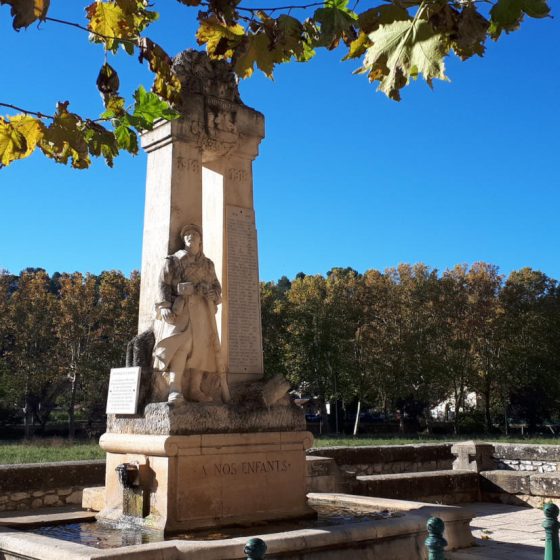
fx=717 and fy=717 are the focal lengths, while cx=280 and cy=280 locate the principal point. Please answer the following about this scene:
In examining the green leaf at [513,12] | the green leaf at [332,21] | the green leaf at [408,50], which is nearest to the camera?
the green leaf at [513,12]

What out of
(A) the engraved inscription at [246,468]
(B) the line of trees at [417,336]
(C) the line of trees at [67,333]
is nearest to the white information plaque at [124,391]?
(A) the engraved inscription at [246,468]

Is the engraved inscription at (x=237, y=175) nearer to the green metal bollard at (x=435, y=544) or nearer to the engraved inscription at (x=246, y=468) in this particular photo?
the engraved inscription at (x=246, y=468)

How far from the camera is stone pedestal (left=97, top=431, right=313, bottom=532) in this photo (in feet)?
24.1

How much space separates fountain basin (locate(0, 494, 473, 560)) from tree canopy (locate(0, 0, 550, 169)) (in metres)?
3.09

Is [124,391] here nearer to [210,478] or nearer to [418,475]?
[210,478]

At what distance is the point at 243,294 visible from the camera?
9.04 metres

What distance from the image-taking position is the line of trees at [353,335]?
129 ft

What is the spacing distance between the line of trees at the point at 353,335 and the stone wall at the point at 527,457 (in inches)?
968

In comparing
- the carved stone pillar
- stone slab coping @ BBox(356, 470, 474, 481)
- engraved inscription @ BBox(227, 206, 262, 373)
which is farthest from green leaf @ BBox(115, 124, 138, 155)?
stone slab coping @ BBox(356, 470, 474, 481)

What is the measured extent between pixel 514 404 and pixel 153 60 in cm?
4777

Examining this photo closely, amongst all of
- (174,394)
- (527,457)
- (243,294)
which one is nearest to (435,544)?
(174,394)

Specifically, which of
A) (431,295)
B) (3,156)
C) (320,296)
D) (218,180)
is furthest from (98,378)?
(3,156)

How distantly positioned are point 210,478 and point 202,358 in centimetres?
138

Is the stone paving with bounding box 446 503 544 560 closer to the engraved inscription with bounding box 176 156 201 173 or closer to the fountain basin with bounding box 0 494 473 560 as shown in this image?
the fountain basin with bounding box 0 494 473 560
